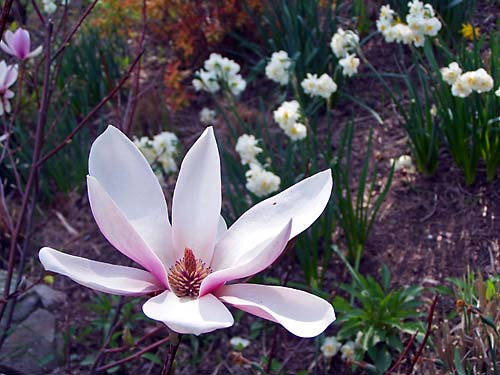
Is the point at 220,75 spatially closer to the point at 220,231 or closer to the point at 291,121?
the point at 291,121

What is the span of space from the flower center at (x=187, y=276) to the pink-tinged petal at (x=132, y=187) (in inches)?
1.8

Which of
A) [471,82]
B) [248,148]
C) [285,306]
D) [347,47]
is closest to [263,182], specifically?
[248,148]

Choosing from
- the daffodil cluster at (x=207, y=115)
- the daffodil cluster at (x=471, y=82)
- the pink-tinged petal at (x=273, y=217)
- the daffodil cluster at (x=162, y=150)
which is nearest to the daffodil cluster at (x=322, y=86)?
the daffodil cluster at (x=471, y=82)

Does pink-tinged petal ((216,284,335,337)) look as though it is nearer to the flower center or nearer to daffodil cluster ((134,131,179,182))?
the flower center

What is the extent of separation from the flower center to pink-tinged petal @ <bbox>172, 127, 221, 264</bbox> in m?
0.03

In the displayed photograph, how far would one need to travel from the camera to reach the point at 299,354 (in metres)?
2.33

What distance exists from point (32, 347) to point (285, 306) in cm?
168

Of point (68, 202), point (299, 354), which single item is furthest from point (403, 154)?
point (68, 202)

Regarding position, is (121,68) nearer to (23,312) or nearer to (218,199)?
(23,312)

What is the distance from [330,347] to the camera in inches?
84.0

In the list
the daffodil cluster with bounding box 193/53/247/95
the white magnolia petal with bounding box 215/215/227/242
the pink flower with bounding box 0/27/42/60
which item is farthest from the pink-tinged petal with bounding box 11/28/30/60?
the daffodil cluster with bounding box 193/53/247/95

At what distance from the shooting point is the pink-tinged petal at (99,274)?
0.89 meters

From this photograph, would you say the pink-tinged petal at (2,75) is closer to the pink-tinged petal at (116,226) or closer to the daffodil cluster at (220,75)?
the pink-tinged petal at (116,226)

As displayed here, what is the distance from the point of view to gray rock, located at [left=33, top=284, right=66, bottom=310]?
2637 mm
